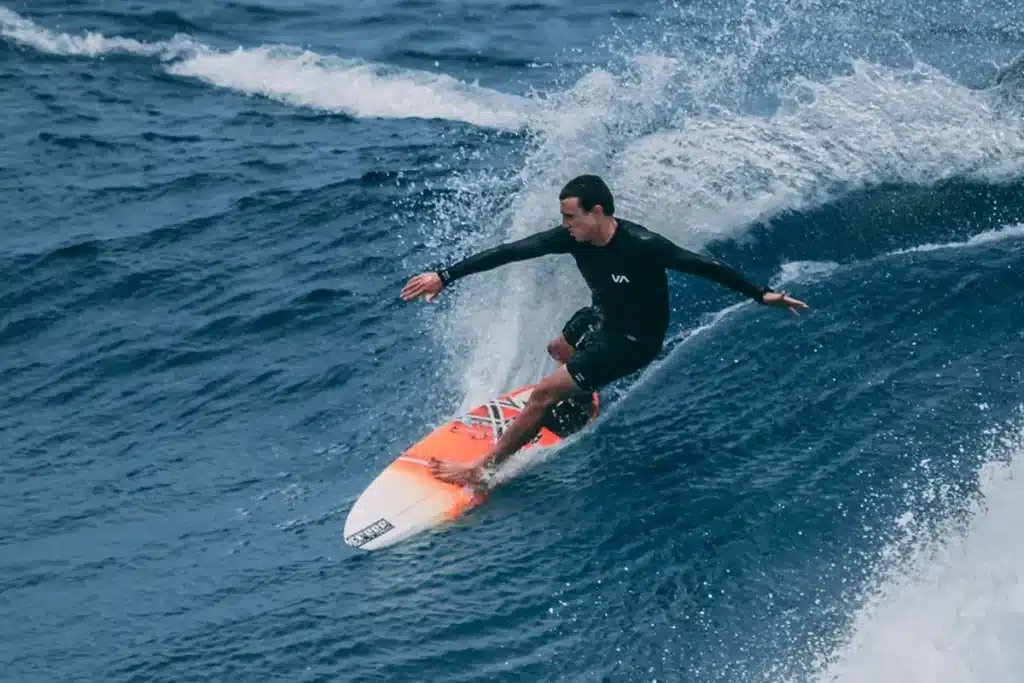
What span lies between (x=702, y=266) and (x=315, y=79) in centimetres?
1051

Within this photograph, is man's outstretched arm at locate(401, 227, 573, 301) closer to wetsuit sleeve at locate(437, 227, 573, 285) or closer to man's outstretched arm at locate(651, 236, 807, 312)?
wetsuit sleeve at locate(437, 227, 573, 285)

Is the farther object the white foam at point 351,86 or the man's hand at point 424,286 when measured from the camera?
the white foam at point 351,86

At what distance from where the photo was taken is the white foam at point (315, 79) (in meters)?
16.2

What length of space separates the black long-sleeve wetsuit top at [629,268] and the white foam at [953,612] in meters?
1.76

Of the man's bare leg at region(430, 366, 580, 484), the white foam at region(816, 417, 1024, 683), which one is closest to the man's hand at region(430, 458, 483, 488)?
the man's bare leg at region(430, 366, 580, 484)

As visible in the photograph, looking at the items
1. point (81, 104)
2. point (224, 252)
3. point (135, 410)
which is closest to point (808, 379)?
point (135, 410)

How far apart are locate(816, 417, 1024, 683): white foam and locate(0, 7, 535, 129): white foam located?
9288mm

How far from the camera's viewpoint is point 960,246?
10.6 m

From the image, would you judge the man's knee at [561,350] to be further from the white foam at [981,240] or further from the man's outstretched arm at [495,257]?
the white foam at [981,240]

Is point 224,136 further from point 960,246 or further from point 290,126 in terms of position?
point 960,246

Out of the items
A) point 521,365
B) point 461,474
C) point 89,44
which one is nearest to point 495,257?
point 461,474

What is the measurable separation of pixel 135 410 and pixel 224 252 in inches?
107

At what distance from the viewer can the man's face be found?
25.7 ft

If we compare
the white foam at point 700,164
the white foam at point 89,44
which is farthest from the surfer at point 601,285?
the white foam at point 89,44
